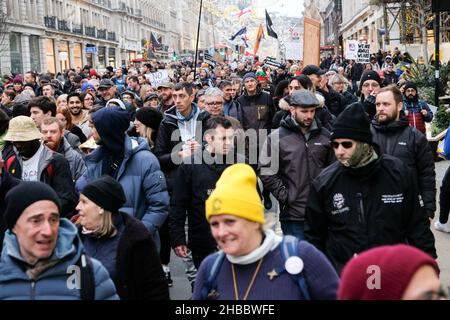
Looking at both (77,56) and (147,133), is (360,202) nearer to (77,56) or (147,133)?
(147,133)

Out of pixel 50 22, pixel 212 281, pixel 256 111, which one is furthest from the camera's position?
pixel 50 22

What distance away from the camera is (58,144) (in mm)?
6551

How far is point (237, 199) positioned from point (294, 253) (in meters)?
0.36

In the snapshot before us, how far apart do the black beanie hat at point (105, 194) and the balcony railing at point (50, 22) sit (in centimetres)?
5518

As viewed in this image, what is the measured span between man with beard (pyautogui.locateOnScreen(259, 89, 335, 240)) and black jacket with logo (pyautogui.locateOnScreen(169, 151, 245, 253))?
0.41 metres

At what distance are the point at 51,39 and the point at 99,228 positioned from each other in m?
57.0

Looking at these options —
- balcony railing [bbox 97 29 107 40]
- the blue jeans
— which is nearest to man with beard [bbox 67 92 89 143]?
the blue jeans

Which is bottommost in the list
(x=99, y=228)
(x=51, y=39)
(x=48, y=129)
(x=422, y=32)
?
(x=99, y=228)

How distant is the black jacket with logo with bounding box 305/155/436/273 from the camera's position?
4.19 meters

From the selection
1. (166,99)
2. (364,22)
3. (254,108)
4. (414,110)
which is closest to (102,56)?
(364,22)

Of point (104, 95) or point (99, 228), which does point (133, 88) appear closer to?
point (104, 95)
